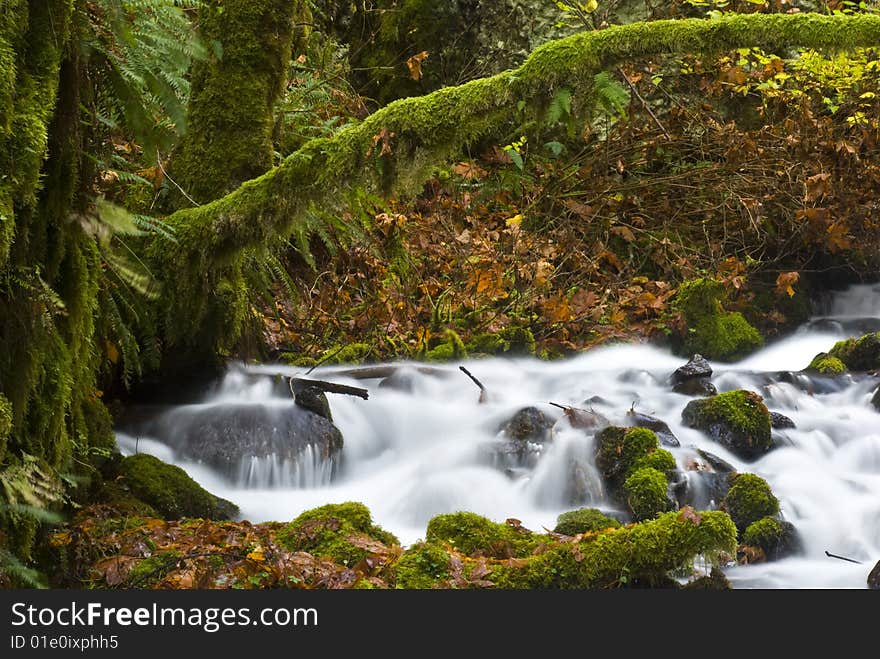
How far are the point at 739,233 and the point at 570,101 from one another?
21.2 ft

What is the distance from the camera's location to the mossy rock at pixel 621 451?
18.9 ft

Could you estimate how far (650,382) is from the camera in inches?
316

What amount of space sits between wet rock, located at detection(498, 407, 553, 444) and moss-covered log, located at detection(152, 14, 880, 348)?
2192 mm

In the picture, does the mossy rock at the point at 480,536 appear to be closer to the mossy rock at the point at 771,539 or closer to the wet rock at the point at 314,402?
the mossy rock at the point at 771,539

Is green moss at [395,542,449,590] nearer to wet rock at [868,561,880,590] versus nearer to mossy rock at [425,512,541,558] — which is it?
mossy rock at [425,512,541,558]

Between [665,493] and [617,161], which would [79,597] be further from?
[617,161]

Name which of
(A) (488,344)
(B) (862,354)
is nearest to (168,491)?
(A) (488,344)

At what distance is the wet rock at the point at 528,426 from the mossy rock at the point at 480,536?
6.01 ft

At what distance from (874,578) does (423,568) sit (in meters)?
2.68

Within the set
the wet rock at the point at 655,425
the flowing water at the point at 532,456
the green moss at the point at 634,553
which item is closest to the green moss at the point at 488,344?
the flowing water at the point at 532,456

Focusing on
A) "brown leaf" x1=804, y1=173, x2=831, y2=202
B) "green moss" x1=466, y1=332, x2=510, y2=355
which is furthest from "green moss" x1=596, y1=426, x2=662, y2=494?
"brown leaf" x1=804, y1=173, x2=831, y2=202

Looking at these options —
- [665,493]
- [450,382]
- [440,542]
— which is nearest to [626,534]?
[440,542]

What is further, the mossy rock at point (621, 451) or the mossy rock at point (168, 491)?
the mossy rock at point (621, 451)

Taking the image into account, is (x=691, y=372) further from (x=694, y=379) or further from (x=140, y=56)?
(x=140, y=56)
